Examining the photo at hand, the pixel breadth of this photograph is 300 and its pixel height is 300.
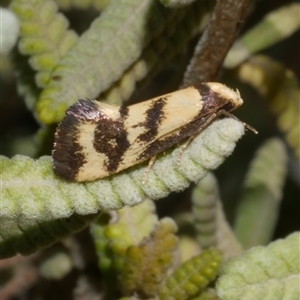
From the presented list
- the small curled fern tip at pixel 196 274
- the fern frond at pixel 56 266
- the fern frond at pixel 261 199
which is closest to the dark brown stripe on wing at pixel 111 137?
the small curled fern tip at pixel 196 274

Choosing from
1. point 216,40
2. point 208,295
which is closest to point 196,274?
point 208,295

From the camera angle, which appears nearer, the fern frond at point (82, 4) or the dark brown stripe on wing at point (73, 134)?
the dark brown stripe on wing at point (73, 134)

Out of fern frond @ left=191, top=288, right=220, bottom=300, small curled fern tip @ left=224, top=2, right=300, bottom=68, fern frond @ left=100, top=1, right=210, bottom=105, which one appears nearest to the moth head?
fern frond @ left=100, top=1, right=210, bottom=105

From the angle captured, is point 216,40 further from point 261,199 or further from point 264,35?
point 261,199

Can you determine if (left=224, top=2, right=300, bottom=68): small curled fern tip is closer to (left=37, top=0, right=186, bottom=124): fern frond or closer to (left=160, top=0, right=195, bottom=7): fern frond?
(left=37, top=0, right=186, bottom=124): fern frond

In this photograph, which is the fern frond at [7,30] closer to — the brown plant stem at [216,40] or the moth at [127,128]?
the moth at [127,128]
